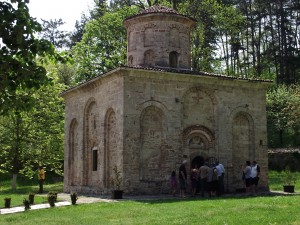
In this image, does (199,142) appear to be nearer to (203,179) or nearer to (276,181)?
(203,179)

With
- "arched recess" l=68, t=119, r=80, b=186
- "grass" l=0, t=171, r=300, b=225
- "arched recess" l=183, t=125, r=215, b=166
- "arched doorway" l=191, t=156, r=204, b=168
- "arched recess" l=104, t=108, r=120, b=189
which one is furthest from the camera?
"arched recess" l=68, t=119, r=80, b=186

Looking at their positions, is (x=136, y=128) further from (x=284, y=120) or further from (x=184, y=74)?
(x=284, y=120)

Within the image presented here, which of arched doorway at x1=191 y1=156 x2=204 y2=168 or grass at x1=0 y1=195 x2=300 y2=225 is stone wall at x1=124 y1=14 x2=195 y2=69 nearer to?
arched doorway at x1=191 y1=156 x2=204 y2=168

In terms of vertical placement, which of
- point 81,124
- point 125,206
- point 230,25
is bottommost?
point 125,206

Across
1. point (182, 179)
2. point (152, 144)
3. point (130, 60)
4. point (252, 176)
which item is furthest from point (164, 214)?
point (130, 60)

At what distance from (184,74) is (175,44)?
326cm

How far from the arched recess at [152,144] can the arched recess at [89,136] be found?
3.47 meters

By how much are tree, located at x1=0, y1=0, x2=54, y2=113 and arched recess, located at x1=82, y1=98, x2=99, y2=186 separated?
48.8ft

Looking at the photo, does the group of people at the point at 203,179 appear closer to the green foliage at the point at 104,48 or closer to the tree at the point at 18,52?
the tree at the point at 18,52

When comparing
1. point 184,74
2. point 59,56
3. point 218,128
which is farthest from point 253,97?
point 59,56

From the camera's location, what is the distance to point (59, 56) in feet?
26.1

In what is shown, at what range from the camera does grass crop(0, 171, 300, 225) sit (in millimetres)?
11281

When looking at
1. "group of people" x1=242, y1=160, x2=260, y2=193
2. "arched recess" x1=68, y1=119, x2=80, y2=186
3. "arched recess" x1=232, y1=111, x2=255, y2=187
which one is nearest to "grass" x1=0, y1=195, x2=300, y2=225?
"group of people" x1=242, y1=160, x2=260, y2=193

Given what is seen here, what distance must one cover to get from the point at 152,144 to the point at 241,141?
16.6ft
